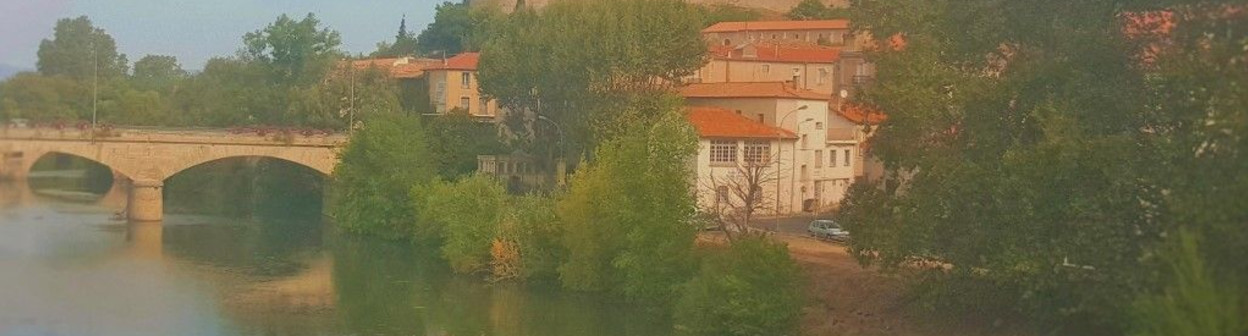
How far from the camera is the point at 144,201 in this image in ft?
103

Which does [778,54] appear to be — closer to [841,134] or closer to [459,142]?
[841,134]

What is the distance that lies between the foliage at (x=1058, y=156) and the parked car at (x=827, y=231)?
673 centimetres

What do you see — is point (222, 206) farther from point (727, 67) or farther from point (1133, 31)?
point (1133, 31)

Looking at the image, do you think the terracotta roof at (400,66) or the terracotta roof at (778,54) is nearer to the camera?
the terracotta roof at (778,54)

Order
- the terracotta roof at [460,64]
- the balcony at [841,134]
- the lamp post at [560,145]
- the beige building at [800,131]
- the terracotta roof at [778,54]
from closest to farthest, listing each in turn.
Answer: the beige building at [800,131] → the lamp post at [560,145] → the balcony at [841,134] → the terracotta roof at [778,54] → the terracotta roof at [460,64]

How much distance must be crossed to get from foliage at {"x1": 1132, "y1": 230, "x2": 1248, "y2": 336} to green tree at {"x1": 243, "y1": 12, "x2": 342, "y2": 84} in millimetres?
34380

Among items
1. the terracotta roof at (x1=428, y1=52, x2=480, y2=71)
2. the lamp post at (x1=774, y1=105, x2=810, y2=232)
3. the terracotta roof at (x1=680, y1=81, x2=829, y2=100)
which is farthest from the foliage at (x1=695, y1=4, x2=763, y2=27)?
the lamp post at (x1=774, y1=105, x2=810, y2=232)

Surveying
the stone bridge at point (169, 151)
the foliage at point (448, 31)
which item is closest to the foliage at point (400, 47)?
the foliage at point (448, 31)

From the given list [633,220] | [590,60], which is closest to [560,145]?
[590,60]

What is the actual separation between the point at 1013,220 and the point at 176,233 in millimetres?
20579

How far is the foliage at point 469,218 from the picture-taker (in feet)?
78.2

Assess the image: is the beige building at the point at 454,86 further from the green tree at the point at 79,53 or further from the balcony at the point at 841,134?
the green tree at the point at 79,53

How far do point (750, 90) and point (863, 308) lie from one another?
42.4 ft

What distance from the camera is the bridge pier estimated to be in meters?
31.2
